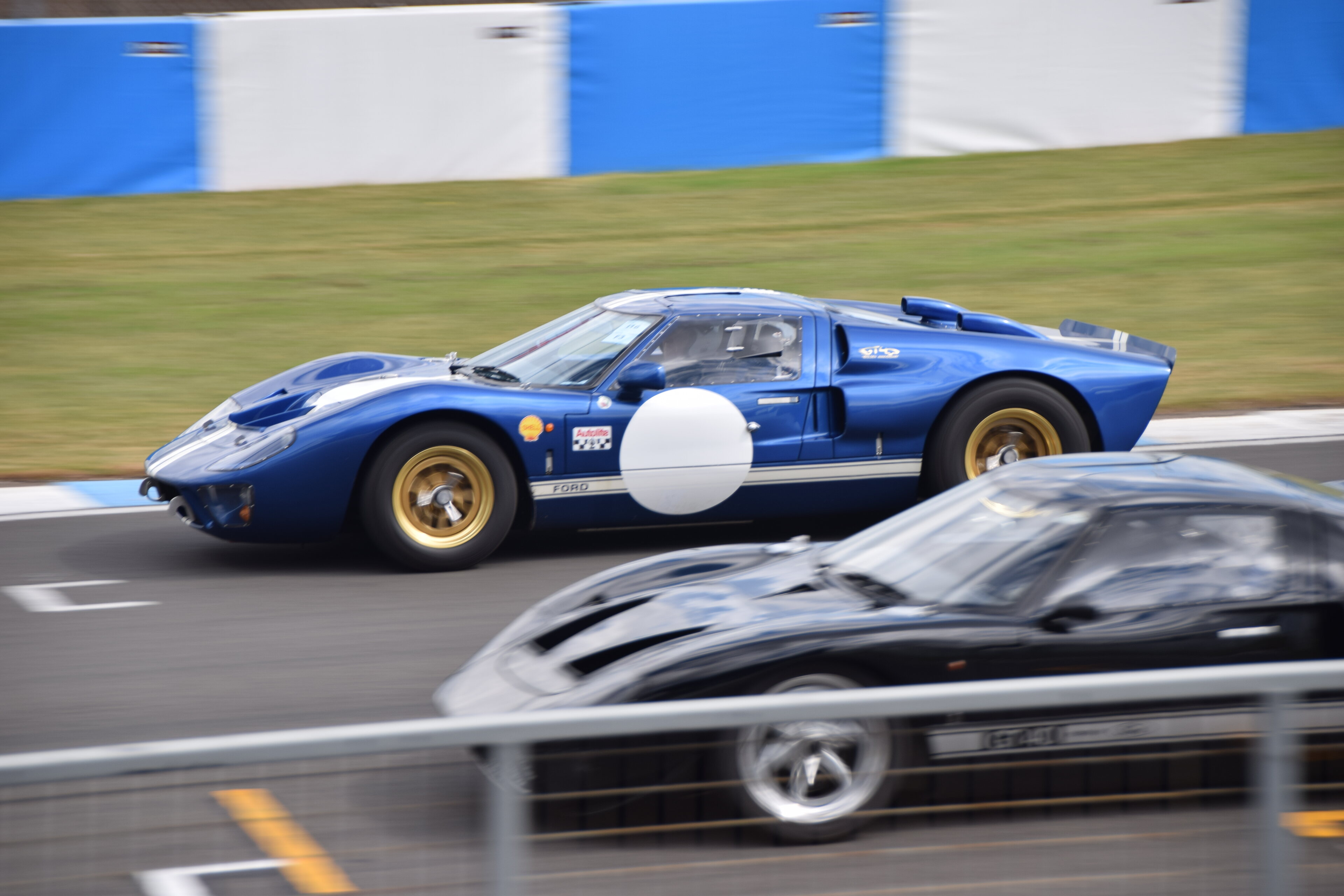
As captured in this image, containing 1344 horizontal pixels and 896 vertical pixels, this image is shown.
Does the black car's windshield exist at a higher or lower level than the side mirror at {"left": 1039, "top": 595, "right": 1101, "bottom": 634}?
higher

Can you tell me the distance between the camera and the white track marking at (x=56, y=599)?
654 centimetres

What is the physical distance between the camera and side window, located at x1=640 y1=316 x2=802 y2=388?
718cm

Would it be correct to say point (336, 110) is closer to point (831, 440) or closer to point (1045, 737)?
point (831, 440)

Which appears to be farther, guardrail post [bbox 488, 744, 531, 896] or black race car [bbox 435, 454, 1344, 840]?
black race car [bbox 435, 454, 1344, 840]

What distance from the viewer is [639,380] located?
23.0 ft

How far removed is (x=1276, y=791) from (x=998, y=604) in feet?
4.96

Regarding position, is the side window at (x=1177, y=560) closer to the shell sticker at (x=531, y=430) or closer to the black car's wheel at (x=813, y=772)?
the black car's wheel at (x=813, y=772)

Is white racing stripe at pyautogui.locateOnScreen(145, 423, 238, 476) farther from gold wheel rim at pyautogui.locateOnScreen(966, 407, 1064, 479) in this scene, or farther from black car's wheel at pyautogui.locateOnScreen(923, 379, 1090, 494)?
gold wheel rim at pyautogui.locateOnScreen(966, 407, 1064, 479)

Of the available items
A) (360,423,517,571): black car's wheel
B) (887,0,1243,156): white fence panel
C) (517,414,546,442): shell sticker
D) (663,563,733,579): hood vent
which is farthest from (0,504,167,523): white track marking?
(887,0,1243,156): white fence panel

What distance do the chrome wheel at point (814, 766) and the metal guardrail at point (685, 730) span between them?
0.35 feet

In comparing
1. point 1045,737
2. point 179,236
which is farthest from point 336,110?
point 1045,737

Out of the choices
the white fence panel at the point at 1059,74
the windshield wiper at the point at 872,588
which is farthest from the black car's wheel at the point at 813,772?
the white fence panel at the point at 1059,74

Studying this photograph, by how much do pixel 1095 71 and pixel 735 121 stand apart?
446cm

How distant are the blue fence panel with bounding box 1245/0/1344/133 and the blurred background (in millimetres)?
46
